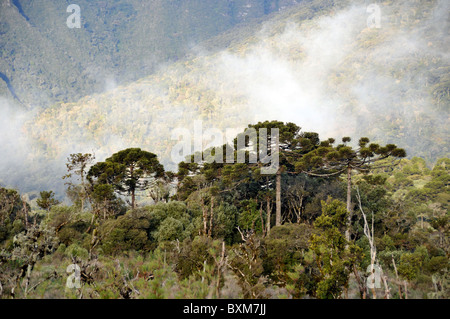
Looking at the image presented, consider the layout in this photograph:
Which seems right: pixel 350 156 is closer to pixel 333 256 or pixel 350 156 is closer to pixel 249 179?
pixel 249 179

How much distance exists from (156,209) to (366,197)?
1662 centimetres

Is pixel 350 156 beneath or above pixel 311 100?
beneath

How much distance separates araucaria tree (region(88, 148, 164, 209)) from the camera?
26766 millimetres

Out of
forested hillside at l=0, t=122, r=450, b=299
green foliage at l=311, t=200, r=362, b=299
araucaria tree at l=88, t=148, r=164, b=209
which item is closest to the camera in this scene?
forested hillside at l=0, t=122, r=450, b=299

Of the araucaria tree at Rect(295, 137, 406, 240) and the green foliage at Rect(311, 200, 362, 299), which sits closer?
the green foliage at Rect(311, 200, 362, 299)

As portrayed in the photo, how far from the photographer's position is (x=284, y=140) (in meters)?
24.5

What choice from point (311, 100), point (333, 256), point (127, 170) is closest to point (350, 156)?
point (333, 256)

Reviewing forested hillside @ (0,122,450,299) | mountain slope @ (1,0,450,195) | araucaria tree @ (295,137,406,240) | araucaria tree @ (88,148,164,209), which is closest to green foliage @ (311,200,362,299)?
forested hillside @ (0,122,450,299)

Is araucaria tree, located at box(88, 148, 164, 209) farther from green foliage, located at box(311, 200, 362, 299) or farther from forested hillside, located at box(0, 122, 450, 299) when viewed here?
green foliage, located at box(311, 200, 362, 299)

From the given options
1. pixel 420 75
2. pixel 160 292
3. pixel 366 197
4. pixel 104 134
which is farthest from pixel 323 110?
pixel 160 292

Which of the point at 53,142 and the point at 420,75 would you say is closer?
the point at 420,75

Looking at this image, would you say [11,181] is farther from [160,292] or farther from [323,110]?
[160,292]

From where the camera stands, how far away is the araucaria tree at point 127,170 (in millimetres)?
26766

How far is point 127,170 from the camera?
27.5 m
